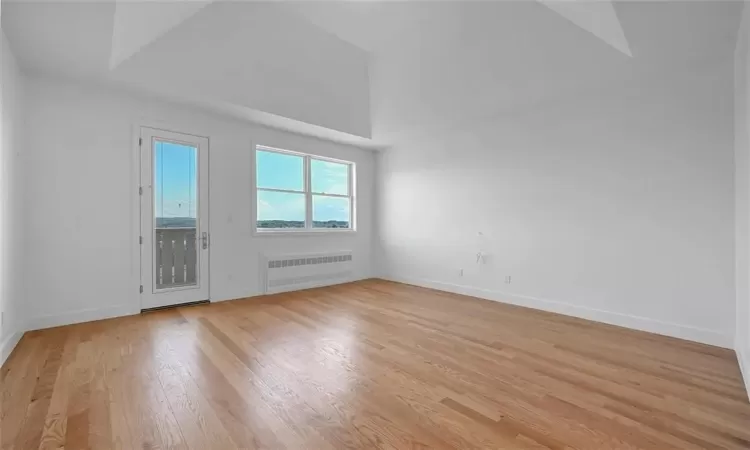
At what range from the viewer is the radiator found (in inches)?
214

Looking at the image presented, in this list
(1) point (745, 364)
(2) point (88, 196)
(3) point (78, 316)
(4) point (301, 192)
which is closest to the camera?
(1) point (745, 364)

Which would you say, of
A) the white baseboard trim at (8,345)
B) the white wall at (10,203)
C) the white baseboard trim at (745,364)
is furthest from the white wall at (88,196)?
the white baseboard trim at (745,364)

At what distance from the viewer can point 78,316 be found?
372 cm

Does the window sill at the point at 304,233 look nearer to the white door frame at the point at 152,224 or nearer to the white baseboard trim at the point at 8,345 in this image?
the white door frame at the point at 152,224

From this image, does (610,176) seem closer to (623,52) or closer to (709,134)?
(709,134)

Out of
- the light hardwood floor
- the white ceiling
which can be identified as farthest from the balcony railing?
the white ceiling

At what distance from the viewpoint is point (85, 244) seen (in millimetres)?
3795

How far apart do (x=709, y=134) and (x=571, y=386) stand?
305 centimetres

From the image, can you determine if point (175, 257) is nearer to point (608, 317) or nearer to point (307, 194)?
point (307, 194)

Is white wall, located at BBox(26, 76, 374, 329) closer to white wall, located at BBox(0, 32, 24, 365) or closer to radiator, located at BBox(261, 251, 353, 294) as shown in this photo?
white wall, located at BBox(0, 32, 24, 365)

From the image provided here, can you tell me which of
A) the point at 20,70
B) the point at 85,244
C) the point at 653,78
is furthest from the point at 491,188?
the point at 20,70

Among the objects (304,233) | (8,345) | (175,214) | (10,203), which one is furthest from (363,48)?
(8,345)

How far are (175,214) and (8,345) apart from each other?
2103 millimetres

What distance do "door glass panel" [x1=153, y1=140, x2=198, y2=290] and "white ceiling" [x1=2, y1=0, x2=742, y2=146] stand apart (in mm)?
857
